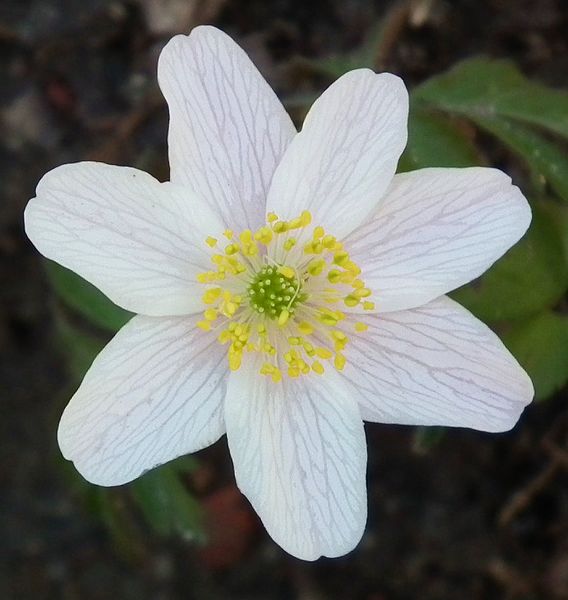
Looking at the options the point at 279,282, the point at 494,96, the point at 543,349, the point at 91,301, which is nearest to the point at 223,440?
the point at 91,301

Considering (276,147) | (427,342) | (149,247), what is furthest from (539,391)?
(149,247)

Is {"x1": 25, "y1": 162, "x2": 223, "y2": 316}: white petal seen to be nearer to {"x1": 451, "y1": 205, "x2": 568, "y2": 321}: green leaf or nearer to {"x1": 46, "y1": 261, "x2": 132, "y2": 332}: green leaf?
{"x1": 46, "y1": 261, "x2": 132, "y2": 332}: green leaf

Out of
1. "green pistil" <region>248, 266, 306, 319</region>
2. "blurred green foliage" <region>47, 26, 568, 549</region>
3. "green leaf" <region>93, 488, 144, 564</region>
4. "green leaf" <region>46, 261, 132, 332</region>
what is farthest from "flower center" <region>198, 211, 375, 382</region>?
"green leaf" <region>93, 488, 144, 564</region>

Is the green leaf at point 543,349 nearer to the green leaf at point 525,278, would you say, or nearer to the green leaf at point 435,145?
the green leaf at point 525,278

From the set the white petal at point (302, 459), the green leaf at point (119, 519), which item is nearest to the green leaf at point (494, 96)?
the white petal at point (302, 459)

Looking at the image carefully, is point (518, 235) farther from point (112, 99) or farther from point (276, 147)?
point (112, 99)

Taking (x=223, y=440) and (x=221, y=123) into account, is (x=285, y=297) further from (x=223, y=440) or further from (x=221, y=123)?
(x=223, y=440)

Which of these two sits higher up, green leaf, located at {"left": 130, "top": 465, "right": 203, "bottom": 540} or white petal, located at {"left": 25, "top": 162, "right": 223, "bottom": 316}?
white petal, located at {"left": 25, "top": 162, "right": 223, "bottom": 316}
